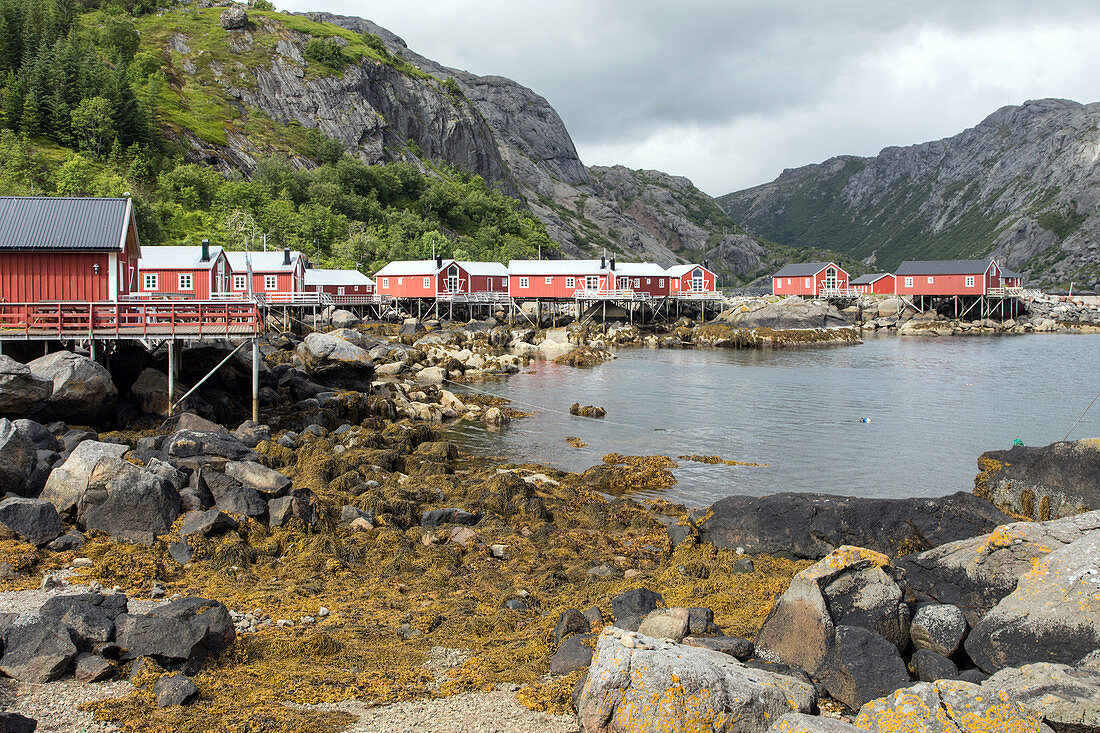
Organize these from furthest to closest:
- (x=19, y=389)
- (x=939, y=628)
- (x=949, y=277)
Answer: (x=949, y=277) < (x=19, y=389) < (x=939, y=628)

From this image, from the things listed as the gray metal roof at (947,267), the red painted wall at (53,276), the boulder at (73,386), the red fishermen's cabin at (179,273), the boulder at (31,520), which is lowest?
the boulder at (31,520)

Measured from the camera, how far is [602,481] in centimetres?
2225

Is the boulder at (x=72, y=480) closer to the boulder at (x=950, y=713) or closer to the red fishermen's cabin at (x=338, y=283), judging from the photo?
the boulder at (x=950, y=713)

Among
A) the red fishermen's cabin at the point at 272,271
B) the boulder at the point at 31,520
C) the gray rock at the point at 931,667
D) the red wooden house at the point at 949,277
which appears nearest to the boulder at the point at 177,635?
the boulder at the point at 31,520

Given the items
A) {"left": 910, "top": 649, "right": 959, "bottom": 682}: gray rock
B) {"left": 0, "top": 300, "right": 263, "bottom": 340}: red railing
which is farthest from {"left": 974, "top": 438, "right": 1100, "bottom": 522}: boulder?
{"left": 0, "top": 300, "right": 263, "bottom": 340}: red railing

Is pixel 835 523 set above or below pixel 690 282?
below

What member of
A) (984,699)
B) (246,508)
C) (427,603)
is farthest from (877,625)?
(246,508)

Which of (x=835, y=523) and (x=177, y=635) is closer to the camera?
(x=177, y=635)

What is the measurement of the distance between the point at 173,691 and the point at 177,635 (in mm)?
980

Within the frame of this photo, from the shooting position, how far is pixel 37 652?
29.6ft

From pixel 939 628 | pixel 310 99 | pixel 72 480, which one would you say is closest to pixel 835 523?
pixel 939 628

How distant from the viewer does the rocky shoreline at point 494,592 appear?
8.27 metres

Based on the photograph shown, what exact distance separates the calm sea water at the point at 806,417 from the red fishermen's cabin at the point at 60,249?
48.0 ft

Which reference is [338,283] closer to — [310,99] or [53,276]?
[53,276]
